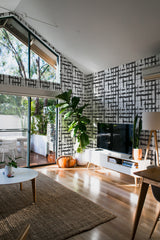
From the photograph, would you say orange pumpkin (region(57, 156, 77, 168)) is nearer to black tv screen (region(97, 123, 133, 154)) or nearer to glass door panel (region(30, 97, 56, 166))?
glass door panel (region(30, 97, 56, 166))

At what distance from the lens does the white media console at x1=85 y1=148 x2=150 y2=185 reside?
381 cm

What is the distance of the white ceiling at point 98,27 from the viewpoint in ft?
10.4

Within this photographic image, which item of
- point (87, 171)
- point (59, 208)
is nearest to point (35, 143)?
point (87, 171)

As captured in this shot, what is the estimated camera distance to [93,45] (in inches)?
173

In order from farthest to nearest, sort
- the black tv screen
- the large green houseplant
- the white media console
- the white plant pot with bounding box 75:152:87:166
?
1. the white plant pot with bounding box 75:152:87:166
2. the large green houseplant
3. the black tv screen
4. the white media console

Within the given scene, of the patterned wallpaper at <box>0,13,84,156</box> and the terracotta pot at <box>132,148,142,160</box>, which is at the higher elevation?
the patterned wallpaper at <box>0,13,84,156</box>

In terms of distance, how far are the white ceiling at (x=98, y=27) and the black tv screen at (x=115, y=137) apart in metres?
1.49

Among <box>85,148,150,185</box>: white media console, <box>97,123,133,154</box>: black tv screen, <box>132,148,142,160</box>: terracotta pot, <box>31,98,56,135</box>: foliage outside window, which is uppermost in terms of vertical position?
<box>31,98,56,135</box>: foliage outside window

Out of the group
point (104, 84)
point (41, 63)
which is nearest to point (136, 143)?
point (104, 84)

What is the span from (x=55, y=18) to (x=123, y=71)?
73.3 inches

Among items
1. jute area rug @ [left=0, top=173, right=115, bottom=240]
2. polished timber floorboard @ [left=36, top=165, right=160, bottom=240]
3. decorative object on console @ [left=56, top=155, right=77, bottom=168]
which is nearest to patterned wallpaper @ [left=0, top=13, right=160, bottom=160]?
decorative object on console @ [left=56, top=155, right=77, bottom=168]

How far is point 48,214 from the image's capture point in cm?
260

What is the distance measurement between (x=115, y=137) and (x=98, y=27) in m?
2.31

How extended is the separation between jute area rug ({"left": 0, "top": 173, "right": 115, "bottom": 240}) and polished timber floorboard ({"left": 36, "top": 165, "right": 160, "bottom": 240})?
0.45 feet
